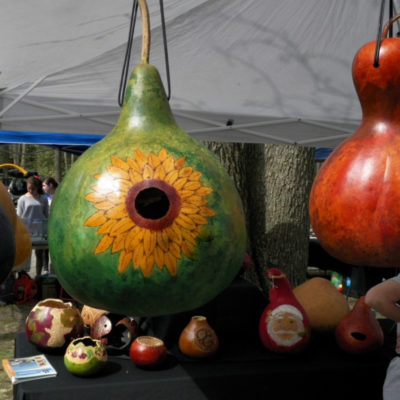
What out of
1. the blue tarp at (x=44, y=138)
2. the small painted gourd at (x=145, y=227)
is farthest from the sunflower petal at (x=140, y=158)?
the blue tarp at (x=44, y=138)

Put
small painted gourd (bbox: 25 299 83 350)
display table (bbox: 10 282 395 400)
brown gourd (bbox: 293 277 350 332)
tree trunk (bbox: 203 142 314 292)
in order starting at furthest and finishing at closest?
1. tree trunk (bbox: 203 142 314 292)
2. brown gourd (bbox: 293 277 350 332)
3. small painted gourd (bbox: 25 299 83 350)
4. display table (bbox: 10 282 395 400)

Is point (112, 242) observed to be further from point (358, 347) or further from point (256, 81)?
point (358, 347)

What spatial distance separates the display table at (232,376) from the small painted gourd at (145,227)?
1.62 metres

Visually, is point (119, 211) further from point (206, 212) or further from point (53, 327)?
point (53, 327)

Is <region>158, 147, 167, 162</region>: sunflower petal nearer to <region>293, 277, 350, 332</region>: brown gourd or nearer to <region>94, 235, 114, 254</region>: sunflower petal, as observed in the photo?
<region>94, 235, 114, 254</region>: sunflower petal

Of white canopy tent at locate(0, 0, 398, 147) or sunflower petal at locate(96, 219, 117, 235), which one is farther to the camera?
white canopy tent at locate(0, 0, 398, 147)

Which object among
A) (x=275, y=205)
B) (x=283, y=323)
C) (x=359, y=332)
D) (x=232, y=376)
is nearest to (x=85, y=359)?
(x=232, y=376)

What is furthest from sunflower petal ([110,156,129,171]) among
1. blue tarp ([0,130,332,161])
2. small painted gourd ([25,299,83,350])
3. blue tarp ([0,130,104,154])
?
blue tarp ([0,130,104,154])

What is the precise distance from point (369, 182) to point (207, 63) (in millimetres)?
1513

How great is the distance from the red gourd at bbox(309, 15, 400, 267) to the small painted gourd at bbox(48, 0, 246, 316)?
0.22m

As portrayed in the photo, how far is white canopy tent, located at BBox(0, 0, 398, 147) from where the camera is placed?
180 centimetres

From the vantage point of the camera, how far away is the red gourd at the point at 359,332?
8.76 ft

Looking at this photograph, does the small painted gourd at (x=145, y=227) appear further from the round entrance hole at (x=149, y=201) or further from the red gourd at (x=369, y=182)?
the red gourd at (x=369, y=182)

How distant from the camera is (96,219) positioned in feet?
2.64
